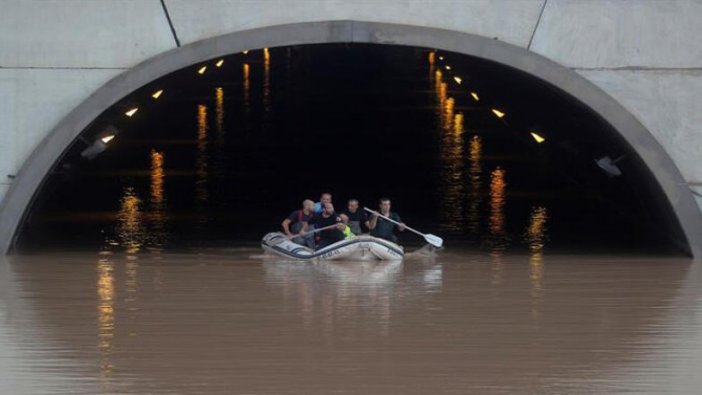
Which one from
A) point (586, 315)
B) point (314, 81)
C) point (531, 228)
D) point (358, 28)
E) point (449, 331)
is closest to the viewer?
point (449, 331)

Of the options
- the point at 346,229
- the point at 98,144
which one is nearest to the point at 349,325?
the point at 346,229

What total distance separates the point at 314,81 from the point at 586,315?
42.1m

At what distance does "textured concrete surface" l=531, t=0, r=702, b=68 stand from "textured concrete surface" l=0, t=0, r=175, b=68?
216 inches

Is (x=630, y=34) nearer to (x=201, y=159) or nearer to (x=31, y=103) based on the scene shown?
(x=31, y=103)

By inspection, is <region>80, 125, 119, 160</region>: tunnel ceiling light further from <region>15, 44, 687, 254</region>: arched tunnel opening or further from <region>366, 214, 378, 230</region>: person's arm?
<region>366, 214, 378, 230</region>: person's arm

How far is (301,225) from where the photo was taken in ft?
78.4

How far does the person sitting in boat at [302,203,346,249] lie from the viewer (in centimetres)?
2369

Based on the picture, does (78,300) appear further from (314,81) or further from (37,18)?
(314,81)

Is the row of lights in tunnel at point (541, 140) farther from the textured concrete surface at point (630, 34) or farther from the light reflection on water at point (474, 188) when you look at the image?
the textured concrete surface at point (630, 34)

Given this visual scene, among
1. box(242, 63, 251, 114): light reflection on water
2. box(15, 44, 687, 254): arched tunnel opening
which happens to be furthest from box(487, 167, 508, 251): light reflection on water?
box(242, 63, 251, 114): light reflection on water

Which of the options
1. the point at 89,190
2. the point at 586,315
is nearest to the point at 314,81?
the point at 89,190

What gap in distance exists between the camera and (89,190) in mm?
31859

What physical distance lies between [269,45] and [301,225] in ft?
11.2

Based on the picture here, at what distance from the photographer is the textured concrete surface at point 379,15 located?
70.7 ft
